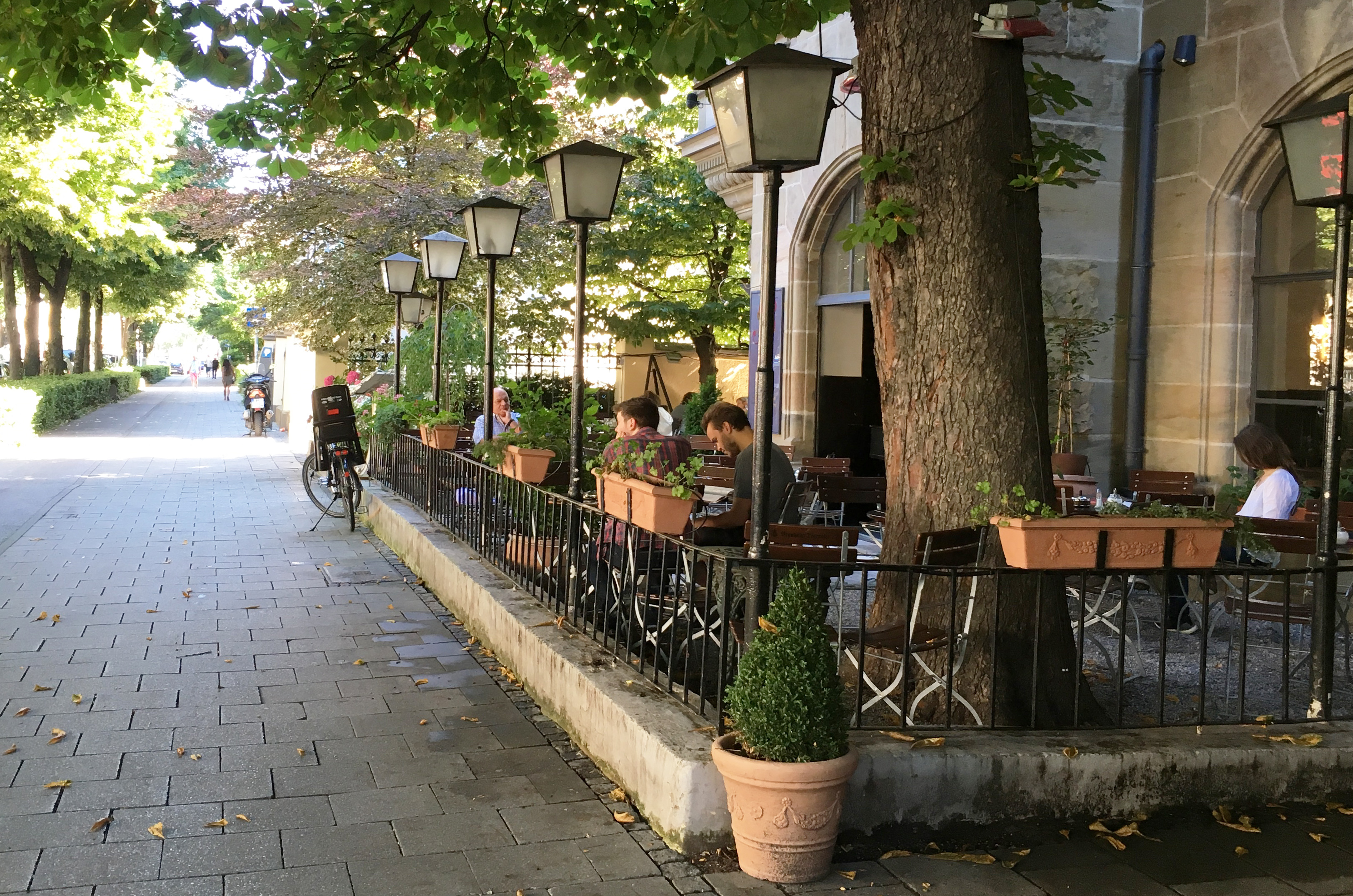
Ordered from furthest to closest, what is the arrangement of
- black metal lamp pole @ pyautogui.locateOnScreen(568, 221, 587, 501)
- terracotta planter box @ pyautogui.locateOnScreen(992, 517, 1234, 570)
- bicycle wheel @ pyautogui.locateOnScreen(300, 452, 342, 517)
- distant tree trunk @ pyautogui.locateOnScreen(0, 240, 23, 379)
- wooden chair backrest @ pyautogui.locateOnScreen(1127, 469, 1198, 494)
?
distant tree trunk @ pyautogui.locateOnScreen(0, 240, 23, 379), bicycle wheel @ pyautogui.locateOnScreen(300, 452, 342, 517), wooden chair backrest @ pyautogui.locateOnScreen(1127, 469, 1198, 494), black metal lamp pole @ pyautogui.locateOnScreen(568, 221, 587, 501), terracotta planter box @ pyautogui.locateOnScreen(992, 517, 1234, 570)

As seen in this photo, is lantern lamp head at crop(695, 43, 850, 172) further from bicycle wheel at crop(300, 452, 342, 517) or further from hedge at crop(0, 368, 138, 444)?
hedge at crop(0, 368, 138, 444)

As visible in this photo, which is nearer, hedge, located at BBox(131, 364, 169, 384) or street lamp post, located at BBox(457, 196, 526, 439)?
street lamp post, located at BBox(457, 196, 526, 439)

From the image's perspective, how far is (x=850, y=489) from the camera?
905 cm

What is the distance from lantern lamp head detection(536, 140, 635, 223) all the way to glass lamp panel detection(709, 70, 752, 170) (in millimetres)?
2253

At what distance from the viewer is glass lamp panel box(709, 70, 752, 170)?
4.71 metres

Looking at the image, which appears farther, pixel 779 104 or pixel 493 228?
pixel 493 228

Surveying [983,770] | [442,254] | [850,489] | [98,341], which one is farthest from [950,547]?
[98,341]

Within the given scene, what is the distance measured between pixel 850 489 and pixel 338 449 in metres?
6.18

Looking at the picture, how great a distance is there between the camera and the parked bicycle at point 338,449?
12711mm

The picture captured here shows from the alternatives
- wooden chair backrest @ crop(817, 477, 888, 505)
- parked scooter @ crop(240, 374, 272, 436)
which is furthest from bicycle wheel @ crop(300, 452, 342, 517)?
parked scooter @ crop(240, 374, 272, 436)

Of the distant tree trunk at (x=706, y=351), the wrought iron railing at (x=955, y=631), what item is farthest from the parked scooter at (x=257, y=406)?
the wrought iron railing at (x=955, y=631)

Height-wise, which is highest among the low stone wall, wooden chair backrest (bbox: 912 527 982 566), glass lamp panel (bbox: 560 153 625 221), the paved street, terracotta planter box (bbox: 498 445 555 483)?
glass lamp panel (bbox: 560 153 625 221)

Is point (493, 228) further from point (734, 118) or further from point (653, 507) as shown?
point (734, 118)

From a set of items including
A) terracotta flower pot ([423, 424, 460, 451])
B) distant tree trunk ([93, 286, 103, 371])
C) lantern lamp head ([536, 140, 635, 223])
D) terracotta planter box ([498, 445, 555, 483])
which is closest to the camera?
lantern lamp head ([536, 140, 635, 223])
